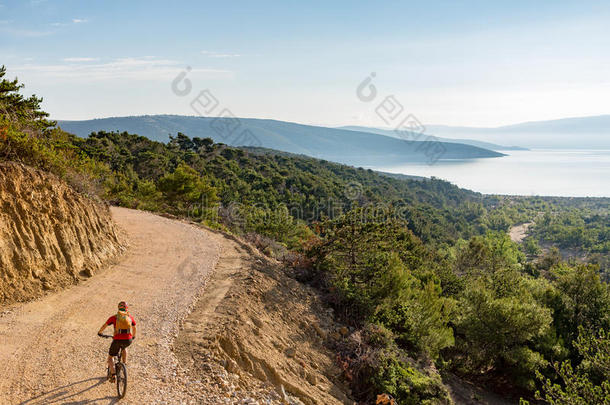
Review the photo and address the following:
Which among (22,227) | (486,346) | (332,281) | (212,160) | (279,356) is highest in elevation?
(212,160)

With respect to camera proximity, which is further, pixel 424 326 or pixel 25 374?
pixel 424 326

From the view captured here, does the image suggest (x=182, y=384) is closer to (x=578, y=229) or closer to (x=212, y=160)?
(x=212, y=160)

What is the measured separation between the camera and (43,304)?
9078mm

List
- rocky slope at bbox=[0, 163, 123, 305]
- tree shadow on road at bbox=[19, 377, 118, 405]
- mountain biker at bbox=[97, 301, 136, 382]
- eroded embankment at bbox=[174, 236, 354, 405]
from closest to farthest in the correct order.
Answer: tree shadow on road at bbox=[19, 377, 118, 405] → mountain biker at bbox=[97, 301, 136, 382] → eroded embankment at bbox=[174, 236, 354, 405] → rocky slope at bbox=[0, 163, 123, 305]

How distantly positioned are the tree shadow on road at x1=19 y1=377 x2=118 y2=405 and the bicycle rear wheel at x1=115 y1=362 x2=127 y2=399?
0.47 feet

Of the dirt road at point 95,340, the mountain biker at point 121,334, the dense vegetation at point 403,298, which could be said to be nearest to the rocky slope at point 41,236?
the dirt road at point 95,340

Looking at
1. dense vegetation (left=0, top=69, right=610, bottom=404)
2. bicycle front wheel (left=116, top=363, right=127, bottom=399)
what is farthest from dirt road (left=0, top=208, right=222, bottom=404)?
dense vegetation (left=0, top=69, right=610, bottom=404)

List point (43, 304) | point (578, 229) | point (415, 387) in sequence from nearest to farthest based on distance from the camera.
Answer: point (43, 304) → point (415, 387) → point (578, 229)

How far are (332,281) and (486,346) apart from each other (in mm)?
10701

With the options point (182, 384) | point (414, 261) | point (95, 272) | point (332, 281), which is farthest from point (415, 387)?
point (414, 261)

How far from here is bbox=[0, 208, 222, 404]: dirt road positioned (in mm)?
6395

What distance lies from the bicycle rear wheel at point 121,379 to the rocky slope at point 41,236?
439cm

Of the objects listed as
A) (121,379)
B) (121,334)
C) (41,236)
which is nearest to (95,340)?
(121,334)

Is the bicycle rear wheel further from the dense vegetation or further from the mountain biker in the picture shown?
the dense vegetation
